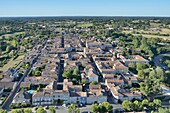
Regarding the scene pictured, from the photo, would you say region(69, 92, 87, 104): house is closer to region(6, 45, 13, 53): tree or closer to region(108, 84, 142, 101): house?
region(108, 84, 142, 101): house

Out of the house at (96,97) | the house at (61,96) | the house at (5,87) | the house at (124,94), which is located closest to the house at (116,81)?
the house at (124,94)

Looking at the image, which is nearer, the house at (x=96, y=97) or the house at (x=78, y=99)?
the house at (x=78, y=99)

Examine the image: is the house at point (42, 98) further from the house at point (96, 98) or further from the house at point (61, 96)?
the house at point (96, 98)

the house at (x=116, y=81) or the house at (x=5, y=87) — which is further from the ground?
the house at (x=116, y=81)

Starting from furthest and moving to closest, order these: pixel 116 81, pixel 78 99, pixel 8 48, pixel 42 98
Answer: pixel 8 48 → pixel 116 81 → pixel 78 99 → pixel 42 98

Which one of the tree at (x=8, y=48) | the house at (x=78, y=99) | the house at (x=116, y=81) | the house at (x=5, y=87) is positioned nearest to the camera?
the house at (x=78, y=99)

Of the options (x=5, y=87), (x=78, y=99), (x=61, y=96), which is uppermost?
(x=61, y=96)

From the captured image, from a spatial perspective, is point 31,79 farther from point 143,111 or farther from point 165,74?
point 165,74

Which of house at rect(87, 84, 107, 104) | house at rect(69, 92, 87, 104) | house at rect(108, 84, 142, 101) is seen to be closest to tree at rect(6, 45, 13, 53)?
house at rect(69, 92, 87, 104)

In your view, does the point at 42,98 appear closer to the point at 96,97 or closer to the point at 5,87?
the point at 96,97

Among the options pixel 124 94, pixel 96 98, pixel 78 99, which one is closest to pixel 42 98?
pixel 78 99

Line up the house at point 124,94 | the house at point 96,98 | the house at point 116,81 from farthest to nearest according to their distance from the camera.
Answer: the house at point 116,81 < the house at point 124,94 < the house at point 96,98

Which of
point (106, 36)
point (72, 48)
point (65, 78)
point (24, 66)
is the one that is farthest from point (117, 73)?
point (106, 36)
